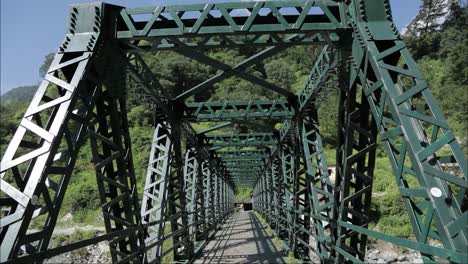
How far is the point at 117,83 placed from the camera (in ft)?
19.8

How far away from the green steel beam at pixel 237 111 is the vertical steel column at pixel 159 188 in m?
1.29

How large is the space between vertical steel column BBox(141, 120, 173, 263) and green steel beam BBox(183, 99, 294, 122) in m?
1.29

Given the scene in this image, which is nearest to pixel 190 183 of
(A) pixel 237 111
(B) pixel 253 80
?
(A) pixel 237 111

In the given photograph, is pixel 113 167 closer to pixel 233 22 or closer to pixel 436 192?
pixel 233 22

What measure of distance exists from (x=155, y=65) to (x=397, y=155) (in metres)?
61.0

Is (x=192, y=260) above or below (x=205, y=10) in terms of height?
below

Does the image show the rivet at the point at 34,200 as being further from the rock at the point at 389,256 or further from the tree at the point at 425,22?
the tree at the point at 425,22

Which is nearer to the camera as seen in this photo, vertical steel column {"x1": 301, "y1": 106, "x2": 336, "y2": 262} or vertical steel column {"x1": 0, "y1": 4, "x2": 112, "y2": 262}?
vertical steel column {"x1": 0, "y1": 4, "x2": 112, "y2": 262}

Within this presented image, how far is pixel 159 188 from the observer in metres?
9.32

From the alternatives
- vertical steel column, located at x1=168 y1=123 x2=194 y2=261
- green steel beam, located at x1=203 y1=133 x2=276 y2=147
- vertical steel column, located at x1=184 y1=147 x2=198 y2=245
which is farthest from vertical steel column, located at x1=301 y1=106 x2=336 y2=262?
vertical steel column, located at x1=184 y1=147 x2=198 y2=245

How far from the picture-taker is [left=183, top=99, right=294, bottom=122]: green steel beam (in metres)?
11.6

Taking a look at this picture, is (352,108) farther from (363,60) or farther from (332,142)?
(332,142)

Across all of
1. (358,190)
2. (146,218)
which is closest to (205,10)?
(358,190)

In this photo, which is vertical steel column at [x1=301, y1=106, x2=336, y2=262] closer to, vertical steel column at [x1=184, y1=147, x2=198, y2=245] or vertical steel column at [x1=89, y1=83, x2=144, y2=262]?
vertical steel column at [x1=89, y1=83, x2=144, y2=262]
